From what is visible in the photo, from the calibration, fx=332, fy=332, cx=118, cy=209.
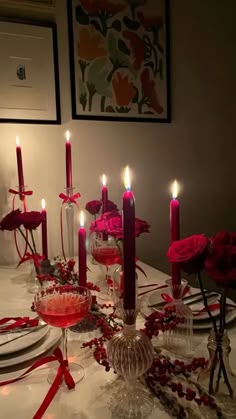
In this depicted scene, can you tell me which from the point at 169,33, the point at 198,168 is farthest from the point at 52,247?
the point at 169,33

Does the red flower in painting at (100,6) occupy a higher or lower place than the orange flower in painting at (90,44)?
higher

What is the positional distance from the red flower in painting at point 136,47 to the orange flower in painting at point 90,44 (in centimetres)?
14

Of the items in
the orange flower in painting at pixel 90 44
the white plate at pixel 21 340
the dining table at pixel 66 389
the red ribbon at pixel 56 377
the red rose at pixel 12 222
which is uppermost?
the orange flower in painting at pixel 90 44

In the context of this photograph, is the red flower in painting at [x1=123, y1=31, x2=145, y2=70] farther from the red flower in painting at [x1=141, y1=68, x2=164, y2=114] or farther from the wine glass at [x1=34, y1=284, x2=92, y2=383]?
the wine glass at [x1=34, y1=284, x2=92, y2=383]

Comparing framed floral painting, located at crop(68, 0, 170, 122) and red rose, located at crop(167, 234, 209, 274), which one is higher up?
framed floral painting, located at crop(68, 0, 170, 122)

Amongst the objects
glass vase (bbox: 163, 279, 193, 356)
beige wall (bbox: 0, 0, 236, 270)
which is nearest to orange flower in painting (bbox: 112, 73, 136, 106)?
beige wall (bbox: 0, 0, 236, 270)

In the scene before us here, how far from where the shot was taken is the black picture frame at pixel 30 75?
1382 millimetres

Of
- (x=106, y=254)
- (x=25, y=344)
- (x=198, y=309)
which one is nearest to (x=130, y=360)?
(x=25, y=344)

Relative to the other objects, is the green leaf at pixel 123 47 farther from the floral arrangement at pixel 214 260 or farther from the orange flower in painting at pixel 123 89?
the floral arrangement at pixel 214 260

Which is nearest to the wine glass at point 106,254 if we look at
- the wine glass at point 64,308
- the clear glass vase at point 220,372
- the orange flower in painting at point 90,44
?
the wine glass at point 64,308

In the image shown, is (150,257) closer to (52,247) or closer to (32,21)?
(52,247)

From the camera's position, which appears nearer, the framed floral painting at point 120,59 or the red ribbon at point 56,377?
the red ribbon at point 56,377

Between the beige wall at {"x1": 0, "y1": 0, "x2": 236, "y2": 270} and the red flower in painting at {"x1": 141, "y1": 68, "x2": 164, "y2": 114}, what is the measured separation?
11 centimetres

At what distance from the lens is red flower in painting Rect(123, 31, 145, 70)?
62.6 inches
